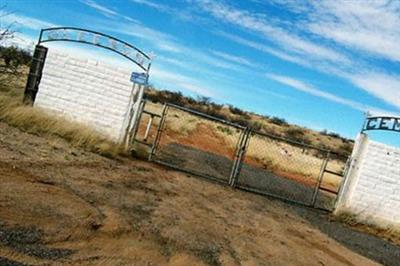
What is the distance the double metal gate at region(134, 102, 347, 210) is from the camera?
55.3 feet

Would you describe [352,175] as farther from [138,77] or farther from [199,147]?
[199,147]

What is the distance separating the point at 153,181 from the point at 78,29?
24.9 feet

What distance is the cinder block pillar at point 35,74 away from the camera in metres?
17.5

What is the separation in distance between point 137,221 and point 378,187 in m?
10.2

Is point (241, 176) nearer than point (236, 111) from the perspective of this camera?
Yes

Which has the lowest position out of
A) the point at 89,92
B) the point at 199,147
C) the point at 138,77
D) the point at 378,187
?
the point at 199,147

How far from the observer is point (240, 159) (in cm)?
1659

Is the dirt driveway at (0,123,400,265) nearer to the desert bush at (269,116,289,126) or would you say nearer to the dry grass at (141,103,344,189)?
the dry grass at (141,103,344,189)

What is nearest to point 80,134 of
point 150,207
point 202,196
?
point 202,196

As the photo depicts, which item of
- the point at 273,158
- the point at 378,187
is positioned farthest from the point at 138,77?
the point at 273,158

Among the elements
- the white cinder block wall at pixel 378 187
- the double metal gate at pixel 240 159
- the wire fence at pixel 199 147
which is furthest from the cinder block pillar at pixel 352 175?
the wire fence at pixel 199 147

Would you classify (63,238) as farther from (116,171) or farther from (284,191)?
(284,191)

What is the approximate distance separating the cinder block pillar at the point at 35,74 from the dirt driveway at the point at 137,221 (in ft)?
11.2

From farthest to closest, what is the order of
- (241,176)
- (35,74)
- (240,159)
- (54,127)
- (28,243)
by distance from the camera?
(241,176) → (35,74) → (240,159) → (54,127) → (28,243)
